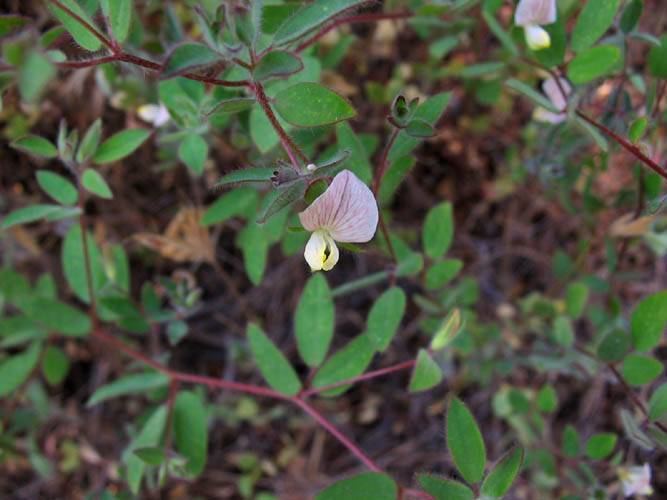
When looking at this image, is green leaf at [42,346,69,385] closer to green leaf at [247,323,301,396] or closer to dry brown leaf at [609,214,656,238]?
green leaf at [247,323,301,396]

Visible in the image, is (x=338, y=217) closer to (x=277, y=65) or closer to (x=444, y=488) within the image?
(x=277, y=65)

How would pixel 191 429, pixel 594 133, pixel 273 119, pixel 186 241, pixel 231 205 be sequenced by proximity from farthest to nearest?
pixel 186 241, pixel 231 205, pixel 191 429, pixel 594 133, pixel 273 119

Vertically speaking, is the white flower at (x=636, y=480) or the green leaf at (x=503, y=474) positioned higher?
the green leaf at (x=503, y=474)

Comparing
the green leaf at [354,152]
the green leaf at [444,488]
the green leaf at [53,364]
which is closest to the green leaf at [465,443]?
the green leaf at [444,488]

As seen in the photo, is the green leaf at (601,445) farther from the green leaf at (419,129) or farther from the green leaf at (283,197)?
the green leaf at (283,197)

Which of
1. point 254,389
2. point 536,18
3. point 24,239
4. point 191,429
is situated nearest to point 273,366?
point 254,389

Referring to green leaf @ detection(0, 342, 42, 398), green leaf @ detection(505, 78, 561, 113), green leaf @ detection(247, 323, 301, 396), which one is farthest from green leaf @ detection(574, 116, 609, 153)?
green leaf @ detection(0, 342, 42, 398)

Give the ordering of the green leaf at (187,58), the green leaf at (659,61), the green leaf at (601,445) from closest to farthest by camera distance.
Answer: the green leaf at (187,58) < the green leaf at (659,61) < the green leaf at (601,445)
